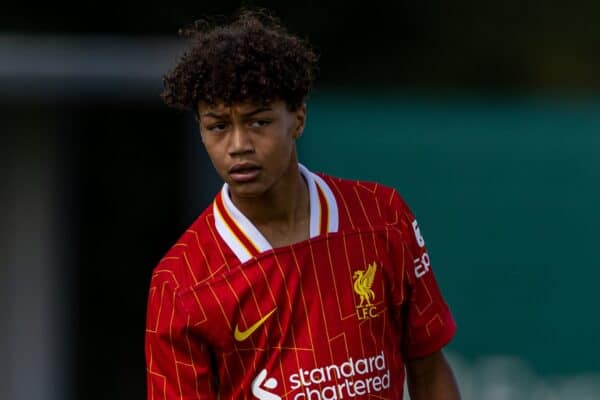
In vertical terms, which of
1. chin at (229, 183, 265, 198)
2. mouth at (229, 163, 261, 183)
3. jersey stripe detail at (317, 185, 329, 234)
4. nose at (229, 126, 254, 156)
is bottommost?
jersey stripe detail at (317, 185, 329, 234)

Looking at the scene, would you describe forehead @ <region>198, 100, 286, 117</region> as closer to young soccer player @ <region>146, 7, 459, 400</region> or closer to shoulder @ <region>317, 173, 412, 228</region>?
young soccer player @ <region>146, 7, 459, 400</region>

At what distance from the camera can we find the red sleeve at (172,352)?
10.5 ft

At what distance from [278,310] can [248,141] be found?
1.35 feet

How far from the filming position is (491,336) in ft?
20.5

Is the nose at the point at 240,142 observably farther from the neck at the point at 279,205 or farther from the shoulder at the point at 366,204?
the shoulder at the point at 366,204

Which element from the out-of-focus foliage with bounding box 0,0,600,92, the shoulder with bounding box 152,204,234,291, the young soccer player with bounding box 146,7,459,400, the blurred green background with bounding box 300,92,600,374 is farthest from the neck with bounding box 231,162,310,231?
A: the out-of-focus foliage with bounding box 0,0,600,92

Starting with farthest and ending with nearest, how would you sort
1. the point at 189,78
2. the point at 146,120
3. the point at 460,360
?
1. the point at 146,120
2. the point at 460,360
3. the point at 189,78

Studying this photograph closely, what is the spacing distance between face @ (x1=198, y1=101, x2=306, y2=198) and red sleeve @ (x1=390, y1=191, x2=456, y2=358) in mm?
385

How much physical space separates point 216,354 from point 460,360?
10.2 feet

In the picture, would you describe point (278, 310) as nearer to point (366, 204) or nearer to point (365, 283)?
point (365, 283)

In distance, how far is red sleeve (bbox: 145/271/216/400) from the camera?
3199 millimetres

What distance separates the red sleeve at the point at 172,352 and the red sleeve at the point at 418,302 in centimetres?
53

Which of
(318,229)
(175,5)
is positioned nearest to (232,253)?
(318,229)

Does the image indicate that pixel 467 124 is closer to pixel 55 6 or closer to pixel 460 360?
pixel 460 360
